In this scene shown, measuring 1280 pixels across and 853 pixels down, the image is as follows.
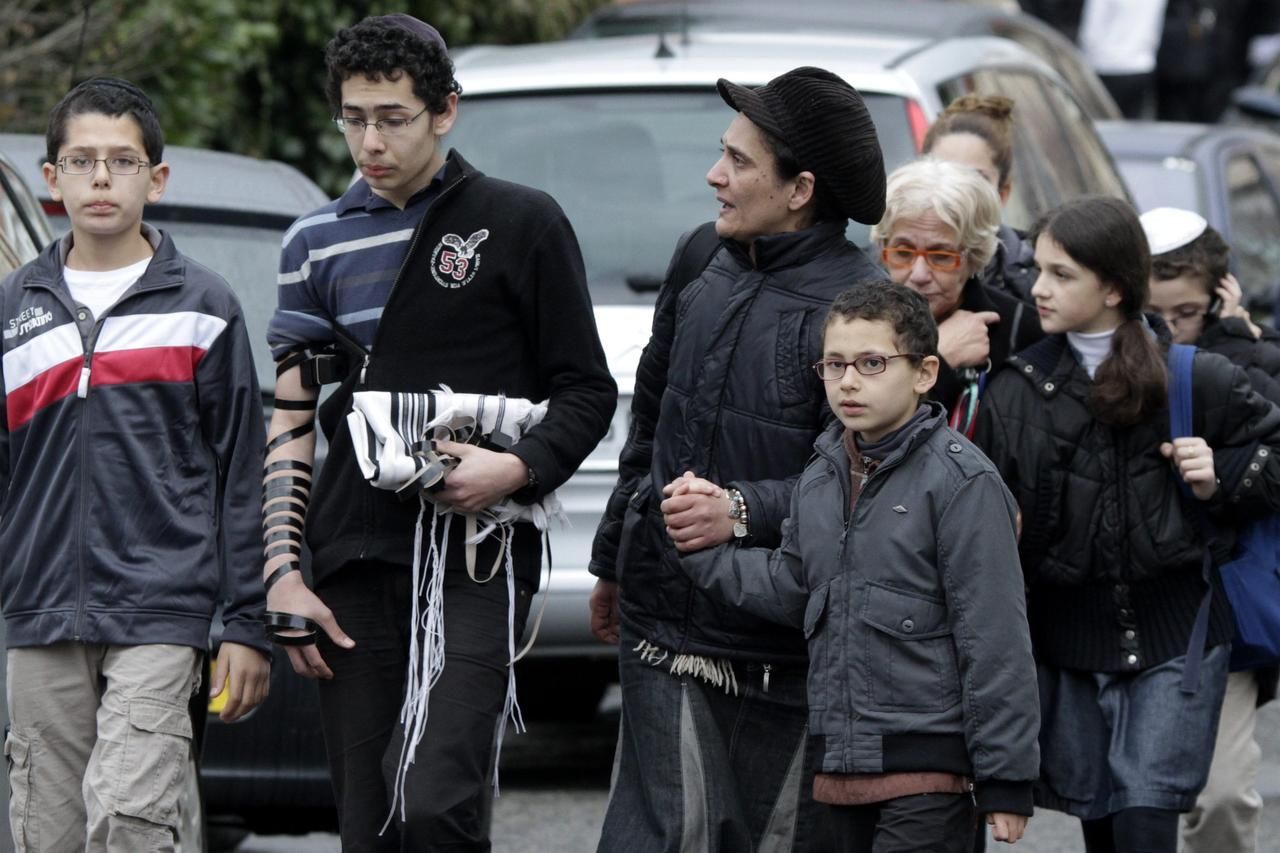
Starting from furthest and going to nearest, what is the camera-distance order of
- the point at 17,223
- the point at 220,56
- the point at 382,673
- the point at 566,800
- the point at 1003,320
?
the point at 220,56 < the point at 566,800 < the point at 17,223 < the point at 1003,320 < the point at 382,673

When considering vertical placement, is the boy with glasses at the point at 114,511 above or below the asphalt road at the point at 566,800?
above

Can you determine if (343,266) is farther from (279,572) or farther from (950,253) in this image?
(950,253)

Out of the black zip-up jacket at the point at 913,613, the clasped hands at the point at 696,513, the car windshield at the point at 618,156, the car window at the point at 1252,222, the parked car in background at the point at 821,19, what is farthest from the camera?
the car window at the point at 1252,222

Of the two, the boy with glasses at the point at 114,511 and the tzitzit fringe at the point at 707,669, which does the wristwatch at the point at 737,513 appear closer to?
the tzitzit fringe at the point at 707,669

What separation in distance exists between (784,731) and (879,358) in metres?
0.73

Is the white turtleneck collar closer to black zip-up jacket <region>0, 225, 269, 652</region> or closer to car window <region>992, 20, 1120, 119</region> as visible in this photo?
black zip-up jacket <region>0, 225, 269, 652</region>

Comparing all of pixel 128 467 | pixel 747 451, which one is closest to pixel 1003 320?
pixel 747 451

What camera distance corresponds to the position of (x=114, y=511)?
4445mm

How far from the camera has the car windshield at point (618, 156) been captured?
22.8 ft

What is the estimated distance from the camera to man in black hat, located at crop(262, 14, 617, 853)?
4375mm

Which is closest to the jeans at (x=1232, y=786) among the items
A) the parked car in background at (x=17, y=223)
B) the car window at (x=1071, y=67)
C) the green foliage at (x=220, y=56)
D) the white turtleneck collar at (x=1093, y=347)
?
the white turtleneck collar at (x=1093, y=347)

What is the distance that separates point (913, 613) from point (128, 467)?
1515 mm

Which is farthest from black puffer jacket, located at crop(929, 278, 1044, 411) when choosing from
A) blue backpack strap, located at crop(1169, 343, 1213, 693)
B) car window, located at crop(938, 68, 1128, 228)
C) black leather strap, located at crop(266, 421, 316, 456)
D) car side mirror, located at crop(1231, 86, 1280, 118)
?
car side mirror, located at crop(1231, 86, 1280, 118)

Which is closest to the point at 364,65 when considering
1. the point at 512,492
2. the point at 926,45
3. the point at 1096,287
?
the point at 512,492
